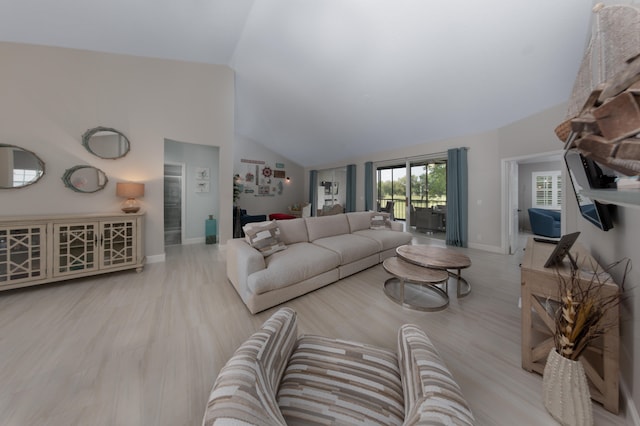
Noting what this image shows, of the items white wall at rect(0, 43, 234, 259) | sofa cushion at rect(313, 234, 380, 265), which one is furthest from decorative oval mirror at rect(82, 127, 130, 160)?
sofa cushion at rect(313, 234, 380, 265)

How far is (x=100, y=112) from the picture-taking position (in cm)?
319

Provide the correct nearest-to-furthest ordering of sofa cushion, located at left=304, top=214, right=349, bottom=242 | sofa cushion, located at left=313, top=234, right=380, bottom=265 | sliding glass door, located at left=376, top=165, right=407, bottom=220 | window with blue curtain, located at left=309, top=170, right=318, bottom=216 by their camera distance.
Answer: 1. sofa cushion, located at left=313, top=234, right=380, bottom=265
2. sofa cushion, located at left=304, top=214, right=349, bottom=242
3. sliding glass door, located at left=376, top=165, right=407, bottom=220
4. window with blue curtain, located at left=309, top=170, right=318, bottom=216

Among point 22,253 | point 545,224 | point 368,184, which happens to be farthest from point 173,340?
point 545,224

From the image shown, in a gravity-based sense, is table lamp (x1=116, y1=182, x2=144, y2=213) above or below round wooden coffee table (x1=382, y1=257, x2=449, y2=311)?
above

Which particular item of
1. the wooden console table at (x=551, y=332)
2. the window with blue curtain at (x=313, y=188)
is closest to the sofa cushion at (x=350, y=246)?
the wooden console table at (x=551, y=332)

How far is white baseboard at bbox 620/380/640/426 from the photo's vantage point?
41.4 inches

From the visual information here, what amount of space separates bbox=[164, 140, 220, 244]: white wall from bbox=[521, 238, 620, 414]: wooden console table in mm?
5253

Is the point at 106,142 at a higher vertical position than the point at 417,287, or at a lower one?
higher

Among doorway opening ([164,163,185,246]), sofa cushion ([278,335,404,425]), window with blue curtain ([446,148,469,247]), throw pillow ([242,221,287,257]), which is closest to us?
sofa cushion ([278,335,404,425])

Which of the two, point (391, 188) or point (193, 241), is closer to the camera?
point (193, 241)

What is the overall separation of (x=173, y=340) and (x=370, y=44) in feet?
13.1

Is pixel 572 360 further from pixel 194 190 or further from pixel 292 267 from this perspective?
pixel 194 190

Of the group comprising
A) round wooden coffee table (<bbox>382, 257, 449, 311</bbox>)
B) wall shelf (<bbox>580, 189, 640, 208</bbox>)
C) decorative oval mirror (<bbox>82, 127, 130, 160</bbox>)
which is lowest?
round wooden coffee table (<bbox>382, 257, 449, 311</bbox>)

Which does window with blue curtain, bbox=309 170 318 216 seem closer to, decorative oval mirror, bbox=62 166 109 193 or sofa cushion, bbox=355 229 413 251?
sofa cushion, bbox=355 229 413 251
